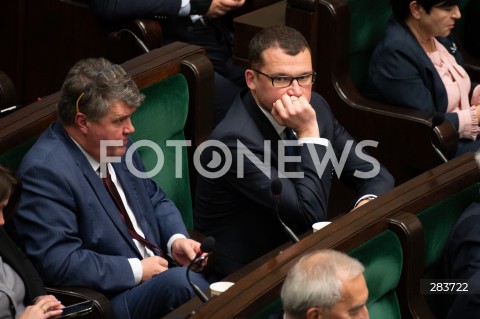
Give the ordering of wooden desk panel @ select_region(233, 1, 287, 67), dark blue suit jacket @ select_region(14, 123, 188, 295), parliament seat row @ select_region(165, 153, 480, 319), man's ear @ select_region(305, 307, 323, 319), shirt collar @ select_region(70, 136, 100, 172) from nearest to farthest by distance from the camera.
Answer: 1. man's ear @ select_region(305, 307, 323, 319)
2. parliament seat row @ select_region(165, 153, 480, 319)
3. dark blue suit jacket @ select_region(14, 123, 188, 295)
4. shirt collar @ select_region(70, 136, 100, 172)
5. wooden desk panel @ select_region(233, 1, 287, 67)

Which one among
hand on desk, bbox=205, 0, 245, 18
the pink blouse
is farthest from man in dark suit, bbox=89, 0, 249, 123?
the pink blouse

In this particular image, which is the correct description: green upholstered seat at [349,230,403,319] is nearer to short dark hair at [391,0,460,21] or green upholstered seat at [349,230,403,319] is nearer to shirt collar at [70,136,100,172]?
shirt collar at [70,136,100,172]

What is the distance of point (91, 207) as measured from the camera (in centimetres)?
204

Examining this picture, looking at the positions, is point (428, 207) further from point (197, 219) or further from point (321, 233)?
point (197, 219)

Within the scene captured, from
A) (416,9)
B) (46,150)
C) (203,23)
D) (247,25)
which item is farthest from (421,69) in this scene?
(46,150)

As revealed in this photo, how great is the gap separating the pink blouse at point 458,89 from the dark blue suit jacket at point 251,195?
0.56 metres

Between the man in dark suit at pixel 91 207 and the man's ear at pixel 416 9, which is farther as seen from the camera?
the man's ear at pixel 416 9

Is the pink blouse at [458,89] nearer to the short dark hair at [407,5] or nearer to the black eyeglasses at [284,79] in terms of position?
the short dark hair at [407,5]

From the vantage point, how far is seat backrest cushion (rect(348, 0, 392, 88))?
283cm

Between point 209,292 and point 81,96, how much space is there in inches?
16.8

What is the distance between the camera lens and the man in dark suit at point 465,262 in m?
2.01

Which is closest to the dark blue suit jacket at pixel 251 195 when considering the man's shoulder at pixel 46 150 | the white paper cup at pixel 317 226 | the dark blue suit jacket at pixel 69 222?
the white paper cup at pixel 317 226

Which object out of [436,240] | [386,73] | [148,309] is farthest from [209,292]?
[386,73]

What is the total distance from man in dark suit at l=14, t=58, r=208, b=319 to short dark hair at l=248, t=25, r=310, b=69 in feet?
1.05
